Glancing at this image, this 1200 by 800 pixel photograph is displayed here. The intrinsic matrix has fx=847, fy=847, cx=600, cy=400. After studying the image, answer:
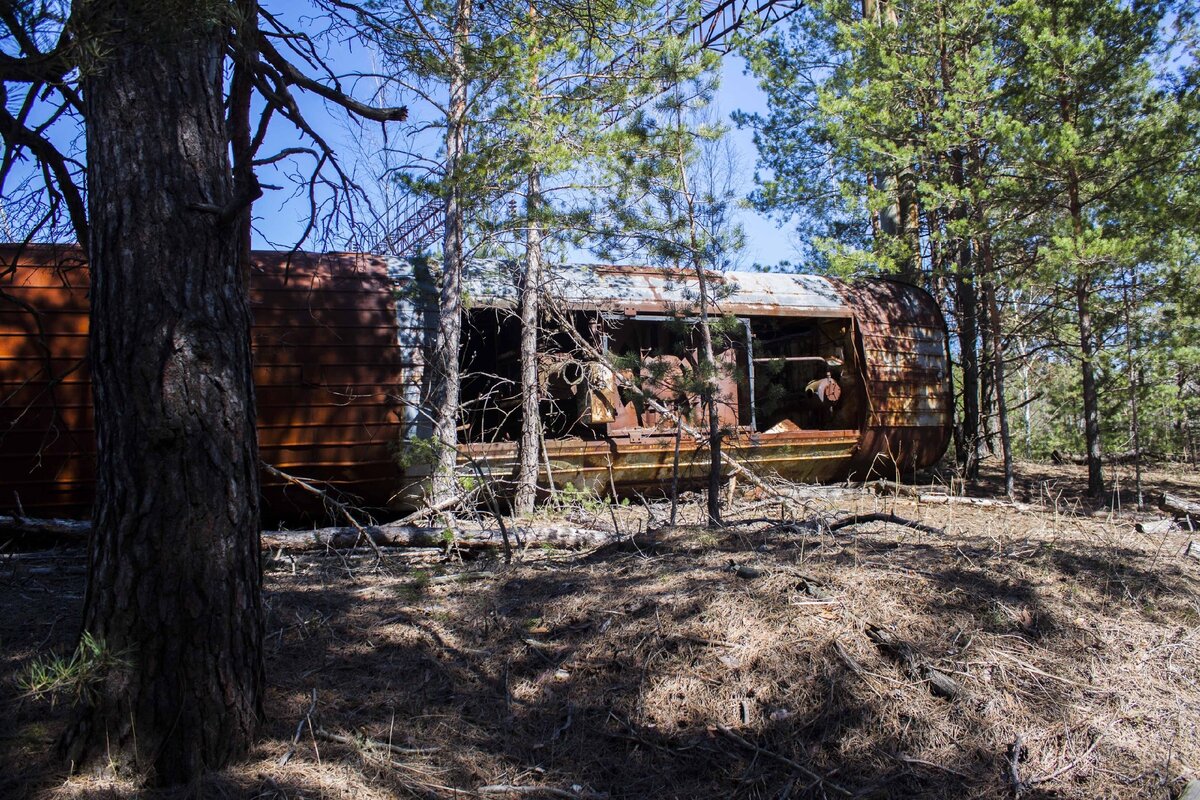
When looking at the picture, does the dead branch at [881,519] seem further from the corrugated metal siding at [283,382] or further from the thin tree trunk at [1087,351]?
the thin tree trunk at [1087,351]

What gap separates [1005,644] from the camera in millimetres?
3680

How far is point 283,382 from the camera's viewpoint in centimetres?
755

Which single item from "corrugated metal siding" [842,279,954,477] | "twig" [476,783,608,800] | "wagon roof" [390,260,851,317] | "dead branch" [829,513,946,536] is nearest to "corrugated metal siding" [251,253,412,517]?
"wagon roof" [390,260,851,317]

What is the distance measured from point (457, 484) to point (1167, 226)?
7471mm

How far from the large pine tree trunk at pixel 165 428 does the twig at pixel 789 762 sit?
5.70ft

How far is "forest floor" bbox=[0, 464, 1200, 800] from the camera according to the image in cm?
A: 299

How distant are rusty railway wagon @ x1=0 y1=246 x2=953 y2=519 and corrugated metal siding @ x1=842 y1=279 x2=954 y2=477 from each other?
0.09 feet

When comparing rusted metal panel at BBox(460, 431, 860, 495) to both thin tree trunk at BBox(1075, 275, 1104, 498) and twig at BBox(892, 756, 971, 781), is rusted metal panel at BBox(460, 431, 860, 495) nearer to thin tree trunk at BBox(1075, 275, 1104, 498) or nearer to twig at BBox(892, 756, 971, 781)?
thin tree trunk at BBox(1075, 275, 1104, 498)

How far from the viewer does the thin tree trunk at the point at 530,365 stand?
8406mm

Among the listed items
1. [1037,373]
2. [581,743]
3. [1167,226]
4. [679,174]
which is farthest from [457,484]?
[1037,373]

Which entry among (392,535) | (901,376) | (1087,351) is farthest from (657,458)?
(1087,351)

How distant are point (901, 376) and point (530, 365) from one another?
487 cm

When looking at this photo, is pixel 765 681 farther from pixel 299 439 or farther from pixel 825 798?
pixel 299 439

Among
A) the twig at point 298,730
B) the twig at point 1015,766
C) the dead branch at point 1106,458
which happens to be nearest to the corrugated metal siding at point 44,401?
the twig at point 298,730
